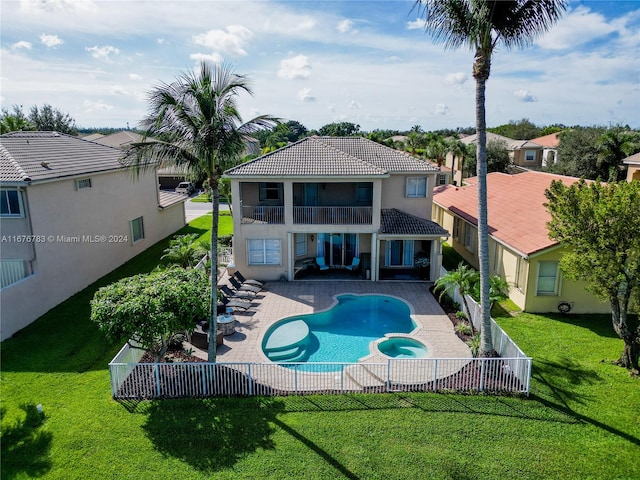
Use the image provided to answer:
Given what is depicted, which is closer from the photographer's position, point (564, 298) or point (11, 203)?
point (11, 203)

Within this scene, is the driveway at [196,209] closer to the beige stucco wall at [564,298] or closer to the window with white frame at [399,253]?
the window with white frame at [399,253]

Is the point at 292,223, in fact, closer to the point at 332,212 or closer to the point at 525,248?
the point at 332,212

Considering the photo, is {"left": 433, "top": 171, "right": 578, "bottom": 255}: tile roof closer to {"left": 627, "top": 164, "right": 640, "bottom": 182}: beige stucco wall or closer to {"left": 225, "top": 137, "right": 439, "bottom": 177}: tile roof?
{"left": 225, "top": 137, "right": 439, "bottom": 177}: tile roof

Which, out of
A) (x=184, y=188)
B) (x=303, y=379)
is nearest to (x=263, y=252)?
(x=303, y=379)

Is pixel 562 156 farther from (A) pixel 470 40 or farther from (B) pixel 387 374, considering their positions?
(B) pixel 387 374

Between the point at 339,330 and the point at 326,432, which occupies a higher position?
the point at 326,432

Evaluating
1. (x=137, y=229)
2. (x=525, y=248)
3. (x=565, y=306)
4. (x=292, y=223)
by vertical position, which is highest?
(x=292, y=223)

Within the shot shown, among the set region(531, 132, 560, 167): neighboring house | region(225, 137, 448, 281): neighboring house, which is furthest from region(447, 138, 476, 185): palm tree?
region(225, 137, 448, 281): neighboring house

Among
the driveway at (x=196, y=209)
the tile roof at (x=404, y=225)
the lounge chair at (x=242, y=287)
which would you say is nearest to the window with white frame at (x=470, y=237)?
the tile roof at (x=404, y=225)
